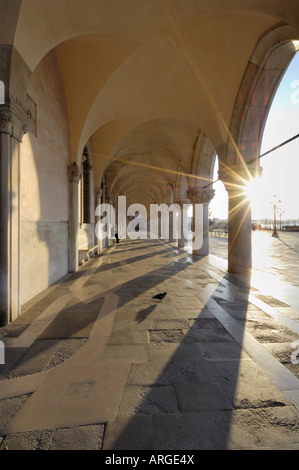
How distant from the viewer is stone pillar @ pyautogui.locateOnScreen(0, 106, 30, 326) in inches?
144

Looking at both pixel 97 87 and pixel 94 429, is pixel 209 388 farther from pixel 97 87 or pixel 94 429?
pixel 97 87

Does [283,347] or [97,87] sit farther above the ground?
[97,87]

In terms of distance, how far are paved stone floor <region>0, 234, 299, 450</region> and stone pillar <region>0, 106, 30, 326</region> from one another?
458 millimetres

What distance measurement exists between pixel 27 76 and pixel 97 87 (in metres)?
3.48

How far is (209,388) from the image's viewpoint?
218 cm

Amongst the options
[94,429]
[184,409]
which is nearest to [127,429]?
[94,429]

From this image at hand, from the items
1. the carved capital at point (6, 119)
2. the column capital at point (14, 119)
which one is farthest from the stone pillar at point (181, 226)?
the carved capital at point (6, 119)

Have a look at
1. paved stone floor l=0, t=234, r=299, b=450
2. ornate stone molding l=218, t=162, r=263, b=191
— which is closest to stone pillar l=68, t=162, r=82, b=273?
paved stone floor l=0, t=234, r=299, b=450

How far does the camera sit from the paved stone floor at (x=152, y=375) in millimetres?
1688

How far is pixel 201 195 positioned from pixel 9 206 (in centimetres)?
1043

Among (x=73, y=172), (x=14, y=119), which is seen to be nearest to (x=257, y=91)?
(x=73, y=172)
